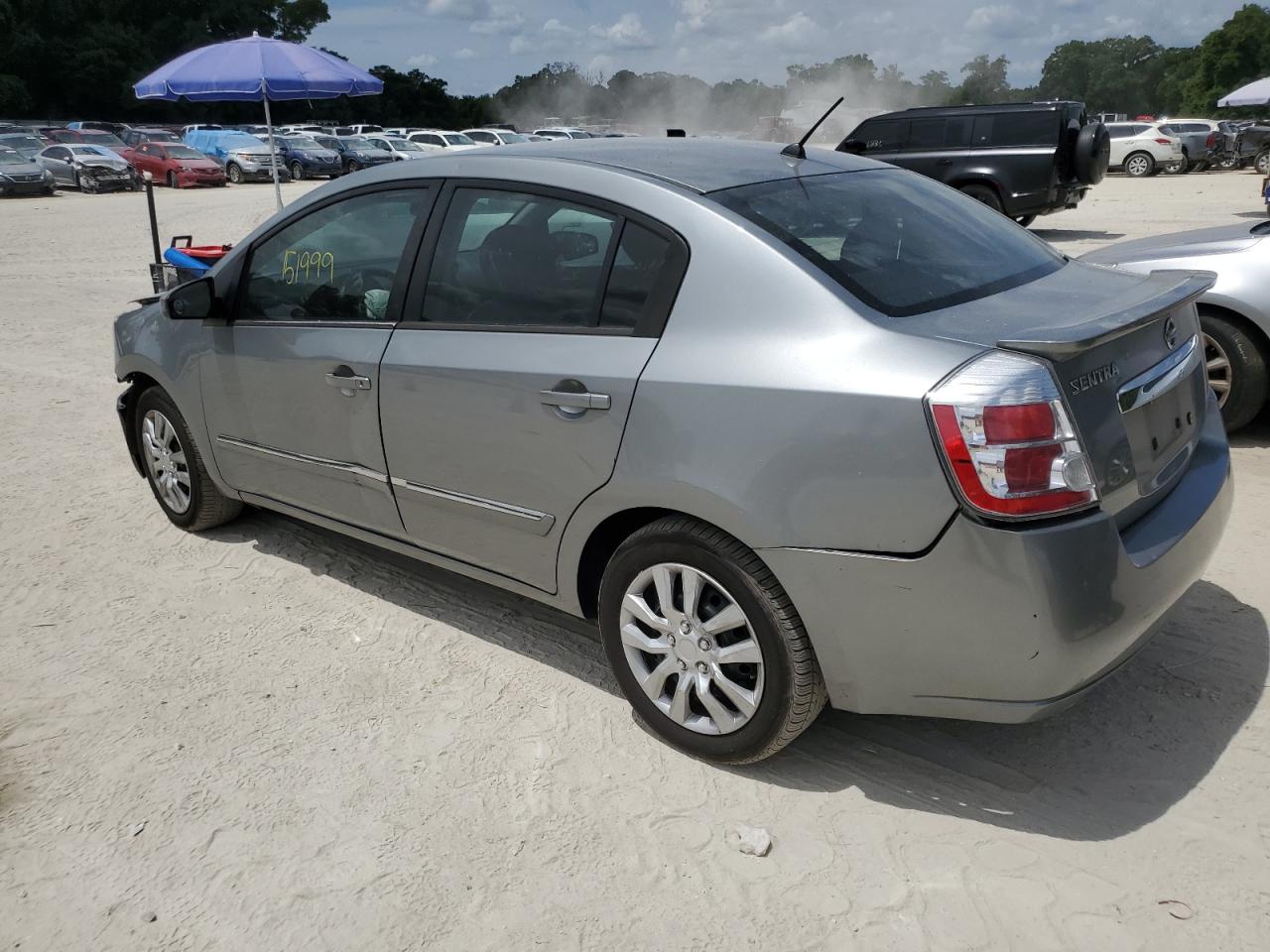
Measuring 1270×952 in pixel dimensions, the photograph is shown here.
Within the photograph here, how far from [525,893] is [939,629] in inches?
46.3

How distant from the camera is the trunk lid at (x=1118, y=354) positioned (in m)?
2.55

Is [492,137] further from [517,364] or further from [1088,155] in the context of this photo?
[517,364]

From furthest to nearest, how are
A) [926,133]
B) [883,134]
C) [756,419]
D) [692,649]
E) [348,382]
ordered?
[883,134], [926,133], [348,382], [692,649], [756,419]

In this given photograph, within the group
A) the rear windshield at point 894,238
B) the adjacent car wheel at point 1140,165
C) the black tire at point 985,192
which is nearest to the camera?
the rear windshield at point 894,238

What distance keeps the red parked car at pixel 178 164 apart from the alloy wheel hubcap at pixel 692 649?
30.6 metres

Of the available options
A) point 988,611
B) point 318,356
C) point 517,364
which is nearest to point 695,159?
point 517,364

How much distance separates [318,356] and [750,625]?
1.91 meters

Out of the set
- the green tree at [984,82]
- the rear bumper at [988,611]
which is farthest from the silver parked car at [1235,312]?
the green tree at [984,82]

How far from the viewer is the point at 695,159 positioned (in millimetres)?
3447

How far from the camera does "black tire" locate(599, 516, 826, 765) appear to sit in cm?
279

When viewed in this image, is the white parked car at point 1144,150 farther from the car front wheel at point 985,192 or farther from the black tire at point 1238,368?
the black tire at point 1238,368

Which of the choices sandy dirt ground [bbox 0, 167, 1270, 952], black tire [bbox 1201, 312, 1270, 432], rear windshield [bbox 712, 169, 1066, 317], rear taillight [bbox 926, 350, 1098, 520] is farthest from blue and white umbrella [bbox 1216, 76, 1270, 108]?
rear taillight [bbox 926, 350, 1098, 520]

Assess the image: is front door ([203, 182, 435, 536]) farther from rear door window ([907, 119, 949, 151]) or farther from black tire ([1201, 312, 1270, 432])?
rear door window ([907, 119, 949, 151])

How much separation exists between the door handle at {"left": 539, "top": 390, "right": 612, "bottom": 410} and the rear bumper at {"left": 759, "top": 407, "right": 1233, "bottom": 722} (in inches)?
25.1
